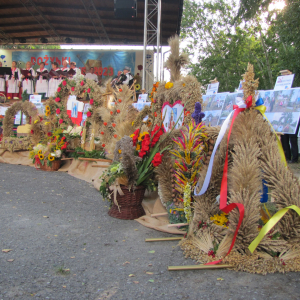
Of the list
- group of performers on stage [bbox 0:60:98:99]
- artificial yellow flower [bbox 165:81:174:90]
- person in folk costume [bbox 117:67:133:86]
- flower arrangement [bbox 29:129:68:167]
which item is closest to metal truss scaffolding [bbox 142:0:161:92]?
person in folk costume [bbox 117:67:133:86]

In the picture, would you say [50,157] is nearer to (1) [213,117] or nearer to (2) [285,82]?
(1) [213,117]

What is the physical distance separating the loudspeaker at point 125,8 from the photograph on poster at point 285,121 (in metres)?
7.84

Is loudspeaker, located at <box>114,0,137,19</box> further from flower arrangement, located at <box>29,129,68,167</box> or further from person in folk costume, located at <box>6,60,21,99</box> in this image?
flower arrangement, located at <box>29,129,68,167</box>

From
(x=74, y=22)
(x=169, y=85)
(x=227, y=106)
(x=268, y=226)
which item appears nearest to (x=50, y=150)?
(x=169, y=85)

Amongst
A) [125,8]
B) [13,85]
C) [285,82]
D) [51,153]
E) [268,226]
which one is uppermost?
[125,8]

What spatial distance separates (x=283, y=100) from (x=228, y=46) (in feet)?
38.6

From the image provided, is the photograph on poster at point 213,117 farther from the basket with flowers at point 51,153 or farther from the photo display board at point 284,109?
the basket with flowers at point 51,153

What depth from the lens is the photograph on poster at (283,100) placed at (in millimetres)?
6207

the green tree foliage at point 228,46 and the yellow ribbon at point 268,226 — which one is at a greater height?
the green tree foliage at point 228,46

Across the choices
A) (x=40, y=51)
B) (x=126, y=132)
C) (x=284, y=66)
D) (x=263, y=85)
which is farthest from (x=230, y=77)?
(x=126, y=132)

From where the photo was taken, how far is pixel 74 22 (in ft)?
50.5

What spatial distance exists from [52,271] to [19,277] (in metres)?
0.22

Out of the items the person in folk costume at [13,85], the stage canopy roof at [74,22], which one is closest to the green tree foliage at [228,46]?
the stage canopy roof at [74,22]

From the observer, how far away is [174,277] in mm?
2141
